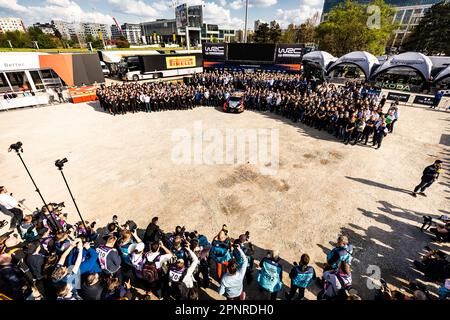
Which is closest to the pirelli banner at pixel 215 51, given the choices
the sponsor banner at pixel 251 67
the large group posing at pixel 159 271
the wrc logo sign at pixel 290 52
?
the sponsor banner at pixel 251 67

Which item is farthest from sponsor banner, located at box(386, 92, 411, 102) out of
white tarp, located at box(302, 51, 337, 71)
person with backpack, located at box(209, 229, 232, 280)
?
person with backpack, located at box(209, 229, 232, 280)

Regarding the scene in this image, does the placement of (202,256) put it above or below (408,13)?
below

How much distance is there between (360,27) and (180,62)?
104 feet

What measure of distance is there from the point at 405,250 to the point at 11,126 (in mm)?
23142

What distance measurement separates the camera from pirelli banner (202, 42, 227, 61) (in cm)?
2575

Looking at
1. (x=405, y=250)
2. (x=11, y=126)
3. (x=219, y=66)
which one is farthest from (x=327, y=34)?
(x=11, y=126)

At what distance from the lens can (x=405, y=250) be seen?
5.87m

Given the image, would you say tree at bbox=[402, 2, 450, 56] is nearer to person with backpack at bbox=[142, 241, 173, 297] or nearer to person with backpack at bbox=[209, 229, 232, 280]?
Answer: person with backpack at bbox=[209, 229, 232, 280]

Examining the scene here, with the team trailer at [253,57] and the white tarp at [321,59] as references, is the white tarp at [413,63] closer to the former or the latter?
the white tarp at [321,59]

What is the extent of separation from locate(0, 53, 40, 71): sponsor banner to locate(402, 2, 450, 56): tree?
6913 cm

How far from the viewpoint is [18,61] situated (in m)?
Answer: 19.7

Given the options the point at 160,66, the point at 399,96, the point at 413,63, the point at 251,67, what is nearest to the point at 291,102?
the point at 251,67

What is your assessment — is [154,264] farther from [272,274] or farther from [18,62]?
[18,62]
